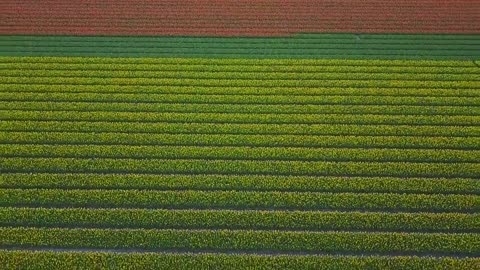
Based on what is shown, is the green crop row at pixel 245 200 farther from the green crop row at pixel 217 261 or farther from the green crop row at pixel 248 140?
the green crop row at pixel 248 140

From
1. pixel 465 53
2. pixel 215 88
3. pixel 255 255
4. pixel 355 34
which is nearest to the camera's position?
pixel 255 255

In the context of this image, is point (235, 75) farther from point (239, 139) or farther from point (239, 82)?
point (239, 139)

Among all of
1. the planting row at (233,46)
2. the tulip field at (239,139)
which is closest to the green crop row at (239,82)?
the tulip field at (239,139)

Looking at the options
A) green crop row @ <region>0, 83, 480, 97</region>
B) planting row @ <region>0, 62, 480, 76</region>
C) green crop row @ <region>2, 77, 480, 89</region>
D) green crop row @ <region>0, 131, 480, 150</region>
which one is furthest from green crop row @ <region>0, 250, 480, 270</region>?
planting row @ <region>0, 62, 480, 76</region>

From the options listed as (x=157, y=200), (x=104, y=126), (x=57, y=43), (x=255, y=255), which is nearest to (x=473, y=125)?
(x=255, y=255)

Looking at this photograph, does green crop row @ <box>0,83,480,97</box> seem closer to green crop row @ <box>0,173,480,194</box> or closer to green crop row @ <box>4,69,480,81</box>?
green crop row @ <box>4,69,480,81</box>

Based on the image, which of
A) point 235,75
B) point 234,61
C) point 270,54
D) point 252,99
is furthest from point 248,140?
point 270,54

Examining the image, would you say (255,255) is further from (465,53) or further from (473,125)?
(465,53)
